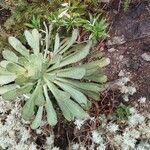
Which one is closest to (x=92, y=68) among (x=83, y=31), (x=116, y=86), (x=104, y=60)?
(x=104, y=60)

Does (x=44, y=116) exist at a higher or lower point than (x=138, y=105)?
higher

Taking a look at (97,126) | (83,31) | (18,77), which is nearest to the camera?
(18,77)

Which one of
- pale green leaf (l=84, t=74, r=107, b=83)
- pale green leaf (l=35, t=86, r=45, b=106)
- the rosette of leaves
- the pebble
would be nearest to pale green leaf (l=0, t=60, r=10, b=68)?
the rosette of leaves

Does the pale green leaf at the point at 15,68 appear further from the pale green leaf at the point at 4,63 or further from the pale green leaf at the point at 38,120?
the pale green leaf at the point at 38,120

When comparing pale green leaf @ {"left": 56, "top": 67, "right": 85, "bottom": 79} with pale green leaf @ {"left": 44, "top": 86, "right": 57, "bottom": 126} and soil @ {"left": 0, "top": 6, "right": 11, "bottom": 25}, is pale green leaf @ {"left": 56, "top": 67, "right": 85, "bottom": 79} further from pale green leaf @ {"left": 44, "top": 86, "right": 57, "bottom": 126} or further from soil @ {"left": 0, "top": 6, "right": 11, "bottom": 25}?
soil @ {"left": 0, "top": 6, "right": 11, "bottom": 25}

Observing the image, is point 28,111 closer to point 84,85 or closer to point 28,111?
point 28,111

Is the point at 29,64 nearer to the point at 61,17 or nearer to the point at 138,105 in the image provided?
the point at 61,17

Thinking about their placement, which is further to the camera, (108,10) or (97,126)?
(108,10)
